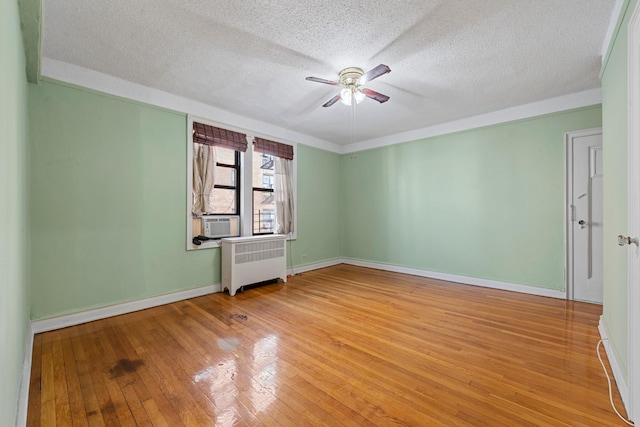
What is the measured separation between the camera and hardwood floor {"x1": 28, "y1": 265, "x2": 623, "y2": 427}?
5.09ft

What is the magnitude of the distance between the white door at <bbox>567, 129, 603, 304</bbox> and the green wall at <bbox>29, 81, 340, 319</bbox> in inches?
191

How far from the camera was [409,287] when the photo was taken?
13.4ft

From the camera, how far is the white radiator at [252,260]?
3779mm

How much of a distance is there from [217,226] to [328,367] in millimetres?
2637

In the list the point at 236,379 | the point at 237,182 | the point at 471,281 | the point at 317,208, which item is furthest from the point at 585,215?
the point at 237,182

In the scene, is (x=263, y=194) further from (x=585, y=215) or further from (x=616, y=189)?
(x=585, y=215)

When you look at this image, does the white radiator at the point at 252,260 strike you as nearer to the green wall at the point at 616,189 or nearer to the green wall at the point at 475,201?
the green wall at the point at 475,201

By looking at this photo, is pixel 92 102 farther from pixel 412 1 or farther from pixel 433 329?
pixel 433 329

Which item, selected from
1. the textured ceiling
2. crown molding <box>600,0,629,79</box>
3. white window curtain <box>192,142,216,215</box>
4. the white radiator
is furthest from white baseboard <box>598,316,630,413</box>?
white window curtain <box>192,142,216,215</box>

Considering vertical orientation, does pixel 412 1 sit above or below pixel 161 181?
above

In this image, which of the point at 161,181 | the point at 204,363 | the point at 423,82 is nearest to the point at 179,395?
the point at 204,363

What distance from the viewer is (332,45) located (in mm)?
2400

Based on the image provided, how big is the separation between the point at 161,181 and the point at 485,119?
4.68 meters

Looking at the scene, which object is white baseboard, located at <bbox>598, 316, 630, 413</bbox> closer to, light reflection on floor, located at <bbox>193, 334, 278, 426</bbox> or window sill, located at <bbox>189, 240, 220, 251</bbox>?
light reflection on floor, located at <bbox>193, 334, 278, 426</bbox>
